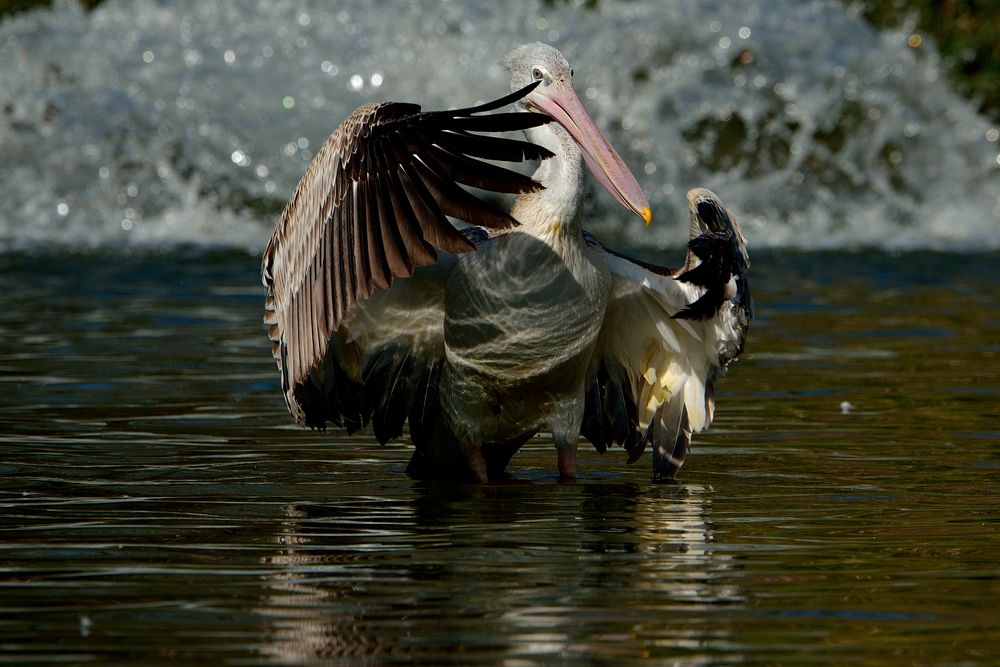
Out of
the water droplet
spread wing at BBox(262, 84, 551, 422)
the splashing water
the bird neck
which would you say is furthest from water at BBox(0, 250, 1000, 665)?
the water droplet

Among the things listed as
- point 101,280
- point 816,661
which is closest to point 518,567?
point 816,661

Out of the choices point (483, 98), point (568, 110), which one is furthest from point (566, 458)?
point (483, 98)

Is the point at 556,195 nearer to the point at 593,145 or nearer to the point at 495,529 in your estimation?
the point at 593,145

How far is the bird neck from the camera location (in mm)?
6715

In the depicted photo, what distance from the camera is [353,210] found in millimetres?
6117

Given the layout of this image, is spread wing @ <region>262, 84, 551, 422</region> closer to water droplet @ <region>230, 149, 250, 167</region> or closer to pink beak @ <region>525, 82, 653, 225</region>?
pink beak @ <region>525, 82, 653, 225</region>

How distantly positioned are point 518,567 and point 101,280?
10378 millimetres

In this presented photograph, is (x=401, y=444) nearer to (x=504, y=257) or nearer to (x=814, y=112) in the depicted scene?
(x=504, y=257)

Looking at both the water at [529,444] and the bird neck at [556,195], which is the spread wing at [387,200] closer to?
the bird neck at [556,195]

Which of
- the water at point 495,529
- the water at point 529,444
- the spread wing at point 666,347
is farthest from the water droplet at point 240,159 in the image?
the spread wing at point 666,347

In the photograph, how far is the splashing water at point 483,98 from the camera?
2058 centimetres

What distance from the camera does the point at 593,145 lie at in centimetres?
696

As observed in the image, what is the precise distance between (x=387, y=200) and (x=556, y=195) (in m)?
0.95

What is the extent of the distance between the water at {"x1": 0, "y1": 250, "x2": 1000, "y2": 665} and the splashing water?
991 cm
